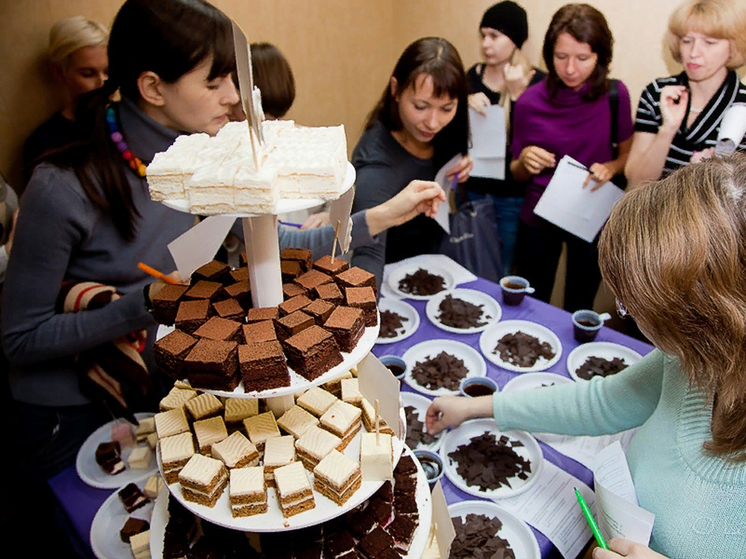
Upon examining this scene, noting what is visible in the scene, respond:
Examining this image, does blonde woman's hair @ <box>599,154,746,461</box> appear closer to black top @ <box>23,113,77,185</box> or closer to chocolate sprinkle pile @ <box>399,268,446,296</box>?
chocolate sprinkle pile @ <box>399,268,446,296</box>

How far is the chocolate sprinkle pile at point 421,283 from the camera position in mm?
2807

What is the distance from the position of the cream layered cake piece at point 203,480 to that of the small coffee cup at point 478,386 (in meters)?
1.13

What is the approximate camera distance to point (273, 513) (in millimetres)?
1102

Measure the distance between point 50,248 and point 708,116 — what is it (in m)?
3.11

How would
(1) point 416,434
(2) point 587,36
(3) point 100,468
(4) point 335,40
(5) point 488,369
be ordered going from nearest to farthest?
(3) point 100,468 < (1) point 416,434 < (5) point 488,369 < (2) point 587,36 < (4) point 335,40

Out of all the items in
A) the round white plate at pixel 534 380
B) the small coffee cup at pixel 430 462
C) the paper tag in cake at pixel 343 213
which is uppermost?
the paper tag in cake at pixel 343 213

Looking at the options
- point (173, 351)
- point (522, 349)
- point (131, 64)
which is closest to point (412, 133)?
point (522, 349)

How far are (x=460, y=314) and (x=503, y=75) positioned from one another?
6.45 ft

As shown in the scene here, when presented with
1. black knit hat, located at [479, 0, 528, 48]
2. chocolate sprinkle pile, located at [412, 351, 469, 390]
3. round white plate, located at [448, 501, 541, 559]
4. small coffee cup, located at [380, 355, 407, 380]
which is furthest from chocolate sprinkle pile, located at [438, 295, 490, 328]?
black knit hat, located at [479, 0, 528, 48]

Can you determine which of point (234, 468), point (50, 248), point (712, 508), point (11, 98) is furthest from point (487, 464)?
point (11, 98)

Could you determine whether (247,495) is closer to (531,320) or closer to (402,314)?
(402,314)

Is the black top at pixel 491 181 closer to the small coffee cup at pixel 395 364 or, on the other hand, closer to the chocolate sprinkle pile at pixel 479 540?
the small coffee cup at pixel 395 364

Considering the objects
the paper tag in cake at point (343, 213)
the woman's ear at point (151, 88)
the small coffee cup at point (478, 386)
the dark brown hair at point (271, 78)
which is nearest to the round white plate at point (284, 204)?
the paper tag in cake at point (343, 213)

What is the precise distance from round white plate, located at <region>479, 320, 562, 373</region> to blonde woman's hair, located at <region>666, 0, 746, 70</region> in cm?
172
